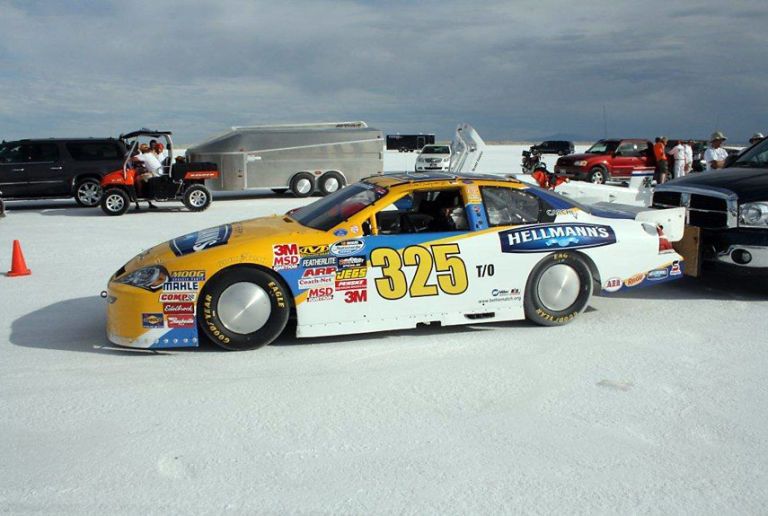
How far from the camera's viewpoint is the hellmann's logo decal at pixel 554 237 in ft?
20.8

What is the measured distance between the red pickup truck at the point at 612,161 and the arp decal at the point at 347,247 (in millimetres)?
19382

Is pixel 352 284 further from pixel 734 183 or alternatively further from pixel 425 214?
pixel 734 183

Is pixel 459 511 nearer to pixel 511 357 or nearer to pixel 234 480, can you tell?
pixel 234 480

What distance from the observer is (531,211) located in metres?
6.58

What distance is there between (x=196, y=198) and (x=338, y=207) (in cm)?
1093

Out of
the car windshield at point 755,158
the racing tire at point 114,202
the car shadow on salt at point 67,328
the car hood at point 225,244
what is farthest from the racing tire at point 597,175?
the car shadow on salt at point 67,328

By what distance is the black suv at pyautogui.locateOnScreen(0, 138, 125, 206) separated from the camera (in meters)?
17.0

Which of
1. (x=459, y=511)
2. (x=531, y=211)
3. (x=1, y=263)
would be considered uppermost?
(x=531, y=211)

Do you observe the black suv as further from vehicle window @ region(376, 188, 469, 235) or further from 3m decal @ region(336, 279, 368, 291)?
3m decal @ region(336, 279, 368, 291)

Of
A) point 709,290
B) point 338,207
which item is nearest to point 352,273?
point 338,207

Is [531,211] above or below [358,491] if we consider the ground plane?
above

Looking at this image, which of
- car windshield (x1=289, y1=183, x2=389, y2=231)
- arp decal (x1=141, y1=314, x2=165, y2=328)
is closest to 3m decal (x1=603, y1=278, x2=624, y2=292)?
car windshield (x1=289, y1=183, x2=389, y2=231)

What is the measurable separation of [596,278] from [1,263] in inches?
320

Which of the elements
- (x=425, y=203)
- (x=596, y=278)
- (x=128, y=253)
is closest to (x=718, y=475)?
(x=596, y=278)
